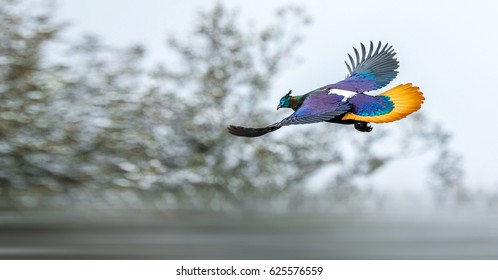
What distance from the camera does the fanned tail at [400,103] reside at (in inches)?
44.1

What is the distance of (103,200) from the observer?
534 centimetres

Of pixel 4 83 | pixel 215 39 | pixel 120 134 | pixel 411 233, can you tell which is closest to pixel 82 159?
pixel 120 134

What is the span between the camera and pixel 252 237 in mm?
3354

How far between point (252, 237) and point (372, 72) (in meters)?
2.15

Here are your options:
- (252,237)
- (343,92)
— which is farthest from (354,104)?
(252,237)

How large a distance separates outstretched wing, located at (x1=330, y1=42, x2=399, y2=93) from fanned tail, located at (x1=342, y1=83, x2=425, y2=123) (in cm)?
6

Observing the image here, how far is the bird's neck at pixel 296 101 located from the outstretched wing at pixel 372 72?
0.20 feet

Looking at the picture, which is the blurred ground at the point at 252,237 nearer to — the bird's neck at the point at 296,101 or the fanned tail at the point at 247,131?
the bird's neck at the point at 296,101

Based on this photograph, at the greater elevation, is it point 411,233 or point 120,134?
point 120,134

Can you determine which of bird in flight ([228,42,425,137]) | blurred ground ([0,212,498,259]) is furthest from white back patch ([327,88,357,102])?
blurred ground ([0,212,498,259])

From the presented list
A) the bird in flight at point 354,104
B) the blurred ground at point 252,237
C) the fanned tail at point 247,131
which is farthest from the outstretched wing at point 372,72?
the blurred ground at point 252,237
